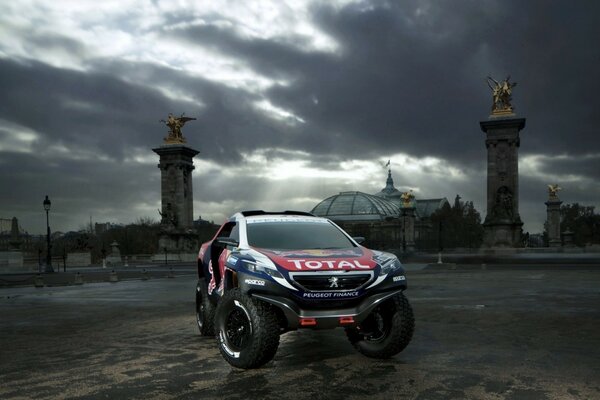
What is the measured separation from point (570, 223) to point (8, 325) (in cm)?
12178

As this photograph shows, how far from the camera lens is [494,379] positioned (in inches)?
251

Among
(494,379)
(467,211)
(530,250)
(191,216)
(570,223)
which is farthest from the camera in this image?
(467,211)

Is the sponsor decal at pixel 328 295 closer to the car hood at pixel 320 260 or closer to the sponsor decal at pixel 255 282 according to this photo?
the car hood at pixel 320 260

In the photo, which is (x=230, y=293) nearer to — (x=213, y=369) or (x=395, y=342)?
(x=213, y=369)

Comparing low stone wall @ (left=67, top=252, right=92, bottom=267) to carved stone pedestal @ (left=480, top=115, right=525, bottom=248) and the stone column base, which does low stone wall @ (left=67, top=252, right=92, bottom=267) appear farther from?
the stone column base

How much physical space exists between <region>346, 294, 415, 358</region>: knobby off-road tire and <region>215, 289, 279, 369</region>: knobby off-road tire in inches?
57.4

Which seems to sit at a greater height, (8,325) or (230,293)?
(230,293)

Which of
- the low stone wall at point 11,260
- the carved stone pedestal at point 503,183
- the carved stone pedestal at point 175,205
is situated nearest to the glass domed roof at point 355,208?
the carved stone pedestal at point 175,205

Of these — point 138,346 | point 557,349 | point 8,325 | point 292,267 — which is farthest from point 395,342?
point 8,325

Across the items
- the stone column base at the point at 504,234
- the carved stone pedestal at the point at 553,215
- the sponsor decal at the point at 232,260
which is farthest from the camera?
the carved stone pedestal at the point at 553,215

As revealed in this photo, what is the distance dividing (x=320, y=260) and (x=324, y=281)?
0.28 m

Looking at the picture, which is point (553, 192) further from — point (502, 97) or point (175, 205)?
point (175, 205)

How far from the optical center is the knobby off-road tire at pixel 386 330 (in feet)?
23.7

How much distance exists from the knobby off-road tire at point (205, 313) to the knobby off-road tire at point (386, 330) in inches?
105
